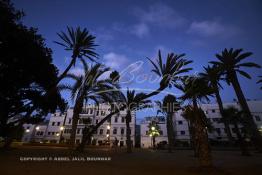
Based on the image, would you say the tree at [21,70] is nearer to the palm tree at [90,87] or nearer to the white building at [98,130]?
the palm tree at [90,87]

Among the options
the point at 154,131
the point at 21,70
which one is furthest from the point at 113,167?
the point at 154,131

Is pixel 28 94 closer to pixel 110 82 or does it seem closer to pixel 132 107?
pixel 110 82

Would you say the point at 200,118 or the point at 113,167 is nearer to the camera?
the point at 113,167

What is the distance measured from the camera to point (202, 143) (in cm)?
1134

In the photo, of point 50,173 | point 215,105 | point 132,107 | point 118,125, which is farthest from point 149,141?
point 50,173

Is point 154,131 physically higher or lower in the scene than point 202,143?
higher

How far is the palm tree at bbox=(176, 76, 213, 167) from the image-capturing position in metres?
10.9

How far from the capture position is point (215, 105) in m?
66.2

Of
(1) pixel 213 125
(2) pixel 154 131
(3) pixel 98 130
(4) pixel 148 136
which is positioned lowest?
(2) pixel 154 131

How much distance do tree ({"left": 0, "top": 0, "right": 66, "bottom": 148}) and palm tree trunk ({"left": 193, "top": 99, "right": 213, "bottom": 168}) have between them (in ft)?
54.8

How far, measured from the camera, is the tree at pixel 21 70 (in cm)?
1636

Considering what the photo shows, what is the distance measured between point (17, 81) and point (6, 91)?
63.1 inches

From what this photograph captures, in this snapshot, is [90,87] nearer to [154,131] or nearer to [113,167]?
[113,167]

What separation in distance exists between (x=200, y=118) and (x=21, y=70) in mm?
18688
